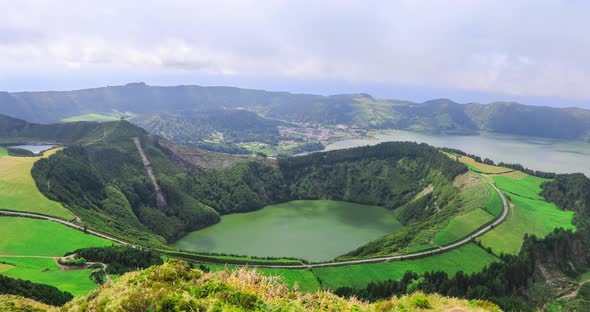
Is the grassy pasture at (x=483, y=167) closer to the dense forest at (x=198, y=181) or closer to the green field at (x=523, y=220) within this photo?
the dense forest at (x=198, y=181)

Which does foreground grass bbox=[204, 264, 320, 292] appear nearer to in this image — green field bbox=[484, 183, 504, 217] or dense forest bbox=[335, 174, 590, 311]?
dense forest bbox=[335, 174, 590, 311]

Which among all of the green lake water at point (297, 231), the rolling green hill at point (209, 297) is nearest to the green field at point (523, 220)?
the green lake water at point (297, 231)

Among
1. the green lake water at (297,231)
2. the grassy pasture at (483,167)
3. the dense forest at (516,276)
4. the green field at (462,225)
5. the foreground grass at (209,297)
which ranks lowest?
the green lake water at (297,231)

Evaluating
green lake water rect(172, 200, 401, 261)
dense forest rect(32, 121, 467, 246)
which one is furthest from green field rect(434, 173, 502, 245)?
green lake water rect(172, 200, 401, 261)

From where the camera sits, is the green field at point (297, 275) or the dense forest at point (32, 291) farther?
the green field at point (297, 275)

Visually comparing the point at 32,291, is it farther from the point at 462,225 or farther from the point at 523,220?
the point at 523,220

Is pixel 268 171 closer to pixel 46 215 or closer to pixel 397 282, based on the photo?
pixel 46 215

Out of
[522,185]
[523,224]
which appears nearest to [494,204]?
[523,224]
